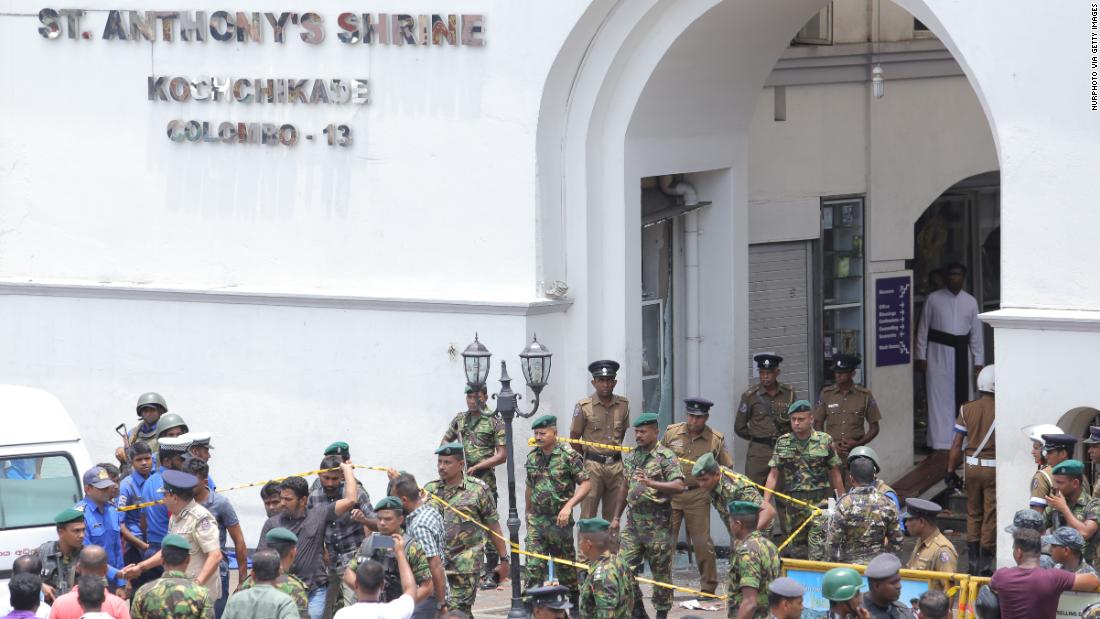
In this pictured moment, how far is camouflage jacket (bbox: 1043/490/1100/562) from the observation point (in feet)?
42.3

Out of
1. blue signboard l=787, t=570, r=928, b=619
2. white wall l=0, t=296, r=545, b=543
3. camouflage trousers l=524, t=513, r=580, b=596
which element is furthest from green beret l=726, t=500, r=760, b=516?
white wall l=0, t=296, r=545, b=543

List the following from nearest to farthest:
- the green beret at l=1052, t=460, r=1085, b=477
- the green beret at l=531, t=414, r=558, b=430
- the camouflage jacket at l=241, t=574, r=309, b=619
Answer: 1. the camouflage jacket at l=241, t=574, r=309, b=619
2. the green beret at l=1052, t=460, r=1085, b=477
3. the green beret at l=531, t=414, r=558, b=430

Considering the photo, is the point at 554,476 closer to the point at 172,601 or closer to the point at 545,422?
the point at 545,422

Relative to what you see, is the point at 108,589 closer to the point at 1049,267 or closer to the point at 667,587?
the point at 667,587

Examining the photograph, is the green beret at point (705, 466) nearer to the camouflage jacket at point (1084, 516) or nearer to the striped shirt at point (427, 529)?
the striped shirt at point (427, 529)

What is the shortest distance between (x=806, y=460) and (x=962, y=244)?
24.7 ft

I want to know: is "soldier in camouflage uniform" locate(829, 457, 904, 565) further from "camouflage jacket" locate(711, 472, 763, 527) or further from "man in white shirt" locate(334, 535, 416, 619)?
"man in white shirt" locate(334, 535, 416, 619)

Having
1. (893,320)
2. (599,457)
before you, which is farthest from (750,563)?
(893,320)

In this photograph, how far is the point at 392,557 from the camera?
12.1 m

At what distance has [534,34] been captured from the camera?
53.5 ft

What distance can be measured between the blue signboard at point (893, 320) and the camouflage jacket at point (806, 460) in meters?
4.91

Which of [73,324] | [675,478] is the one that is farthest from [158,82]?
[675,478]

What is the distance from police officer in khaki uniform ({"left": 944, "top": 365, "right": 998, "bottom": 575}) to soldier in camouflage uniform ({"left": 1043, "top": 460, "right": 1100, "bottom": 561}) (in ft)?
7.67

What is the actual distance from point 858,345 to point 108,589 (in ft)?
32.4
